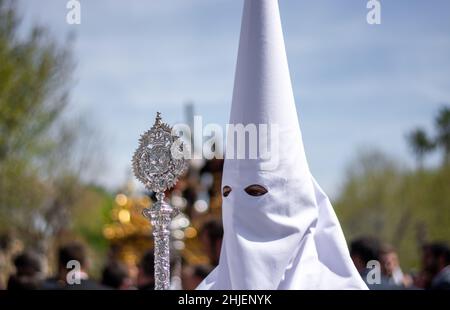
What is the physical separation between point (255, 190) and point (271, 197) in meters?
0.10

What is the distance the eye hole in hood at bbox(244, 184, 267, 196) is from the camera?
430 centimetres

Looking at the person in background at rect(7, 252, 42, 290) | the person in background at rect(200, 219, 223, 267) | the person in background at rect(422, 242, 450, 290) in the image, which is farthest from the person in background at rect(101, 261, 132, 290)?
the person in background at rect(422, 242, 450, 290)

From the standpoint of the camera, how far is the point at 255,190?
4.32 m

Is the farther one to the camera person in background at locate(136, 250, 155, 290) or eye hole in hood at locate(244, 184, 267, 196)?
person in background at locate(136, 250, 155, 290)

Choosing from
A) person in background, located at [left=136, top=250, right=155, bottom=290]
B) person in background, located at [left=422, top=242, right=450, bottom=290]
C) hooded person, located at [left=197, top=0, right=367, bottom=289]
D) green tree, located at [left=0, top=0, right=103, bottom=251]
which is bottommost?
hooded person, located at [left=197, top=0, right=367, bottom=289]

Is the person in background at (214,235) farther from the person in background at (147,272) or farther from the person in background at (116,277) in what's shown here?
the person in background at (116,277)

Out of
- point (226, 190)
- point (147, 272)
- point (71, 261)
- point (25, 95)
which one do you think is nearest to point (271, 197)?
point (226, 190)

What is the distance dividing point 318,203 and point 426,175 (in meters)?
40.9

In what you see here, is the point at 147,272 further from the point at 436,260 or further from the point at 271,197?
the point at 271,197

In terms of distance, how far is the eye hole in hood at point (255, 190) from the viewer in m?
4.30

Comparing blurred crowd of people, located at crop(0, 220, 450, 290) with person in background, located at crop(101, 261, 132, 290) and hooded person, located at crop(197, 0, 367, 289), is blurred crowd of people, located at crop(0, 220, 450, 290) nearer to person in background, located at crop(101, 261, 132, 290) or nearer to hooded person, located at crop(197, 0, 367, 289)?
person in background, located at crop(101, 261, 132, 290)

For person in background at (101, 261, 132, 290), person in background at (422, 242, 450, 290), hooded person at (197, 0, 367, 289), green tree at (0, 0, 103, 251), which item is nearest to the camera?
hooded person at (197, 0, 367, 289)

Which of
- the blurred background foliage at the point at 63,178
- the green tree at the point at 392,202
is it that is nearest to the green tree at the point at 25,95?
the blurred background foliage at the point at 63,178
